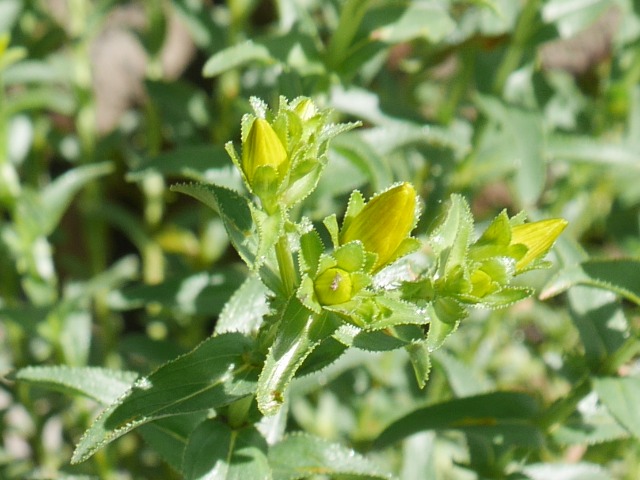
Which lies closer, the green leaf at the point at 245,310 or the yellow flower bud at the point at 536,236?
the yellow flower bud at the point at 536,236

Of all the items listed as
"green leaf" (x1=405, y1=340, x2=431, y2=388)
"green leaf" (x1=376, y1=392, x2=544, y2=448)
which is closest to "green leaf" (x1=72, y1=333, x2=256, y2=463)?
"green leaf" (x1=405, y1=340, x2=431, y2=388)

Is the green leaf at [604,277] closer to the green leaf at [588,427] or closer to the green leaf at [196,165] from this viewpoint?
the green leaf at [588,427]

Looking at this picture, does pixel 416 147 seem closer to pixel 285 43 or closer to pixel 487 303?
pixel 285 43

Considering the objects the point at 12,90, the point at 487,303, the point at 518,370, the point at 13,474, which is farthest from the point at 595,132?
the point at 12,90

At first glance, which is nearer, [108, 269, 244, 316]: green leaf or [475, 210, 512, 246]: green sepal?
[475, 210, 512, 246]: green sepal

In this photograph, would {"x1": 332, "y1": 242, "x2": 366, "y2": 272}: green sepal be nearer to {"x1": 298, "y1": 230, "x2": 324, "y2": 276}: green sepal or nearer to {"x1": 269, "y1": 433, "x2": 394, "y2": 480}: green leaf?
{"x1": 298, "y1": 230, "x2": 324, "y2": 276}: green sepal

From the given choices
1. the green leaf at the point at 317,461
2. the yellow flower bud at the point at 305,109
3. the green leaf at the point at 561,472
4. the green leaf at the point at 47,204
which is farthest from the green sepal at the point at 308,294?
the green leaf at the point at 47,204
